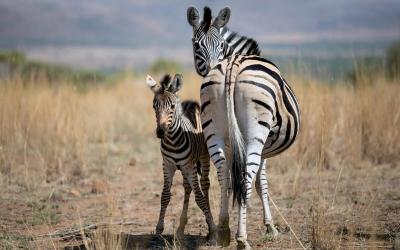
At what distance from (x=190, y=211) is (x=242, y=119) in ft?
8.89

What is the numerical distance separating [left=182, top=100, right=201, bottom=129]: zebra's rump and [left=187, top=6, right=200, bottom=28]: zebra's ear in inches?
40.0

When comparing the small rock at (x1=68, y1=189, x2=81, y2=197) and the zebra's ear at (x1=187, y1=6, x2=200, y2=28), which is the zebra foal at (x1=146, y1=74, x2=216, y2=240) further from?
the small rock at (x1=68, y1=189, x2=81, y2=197)

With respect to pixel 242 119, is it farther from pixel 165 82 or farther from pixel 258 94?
pixel 165 82

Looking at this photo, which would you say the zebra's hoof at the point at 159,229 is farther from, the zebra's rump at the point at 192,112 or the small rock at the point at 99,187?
A: the small rock at the point at 99,187

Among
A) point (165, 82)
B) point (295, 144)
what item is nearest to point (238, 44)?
point (165, 82)

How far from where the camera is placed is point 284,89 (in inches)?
260

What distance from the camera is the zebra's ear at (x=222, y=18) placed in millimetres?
7352

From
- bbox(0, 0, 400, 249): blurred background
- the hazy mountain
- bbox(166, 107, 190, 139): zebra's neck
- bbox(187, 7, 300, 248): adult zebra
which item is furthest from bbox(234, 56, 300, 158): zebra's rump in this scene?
the hazy mountain

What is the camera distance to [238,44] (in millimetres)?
7500

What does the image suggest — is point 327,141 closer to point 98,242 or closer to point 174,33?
point 98,242

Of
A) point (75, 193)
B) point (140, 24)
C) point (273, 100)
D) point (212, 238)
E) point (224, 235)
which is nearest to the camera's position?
point (273, 100)

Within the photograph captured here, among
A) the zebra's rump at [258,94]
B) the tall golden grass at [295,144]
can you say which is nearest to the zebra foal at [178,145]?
the zebra's rump at [258,94]

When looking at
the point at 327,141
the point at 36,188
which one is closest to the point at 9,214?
the point at 36,188

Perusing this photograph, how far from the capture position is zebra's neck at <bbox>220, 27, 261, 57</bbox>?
24.4 feet
